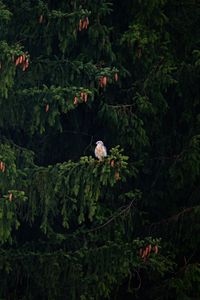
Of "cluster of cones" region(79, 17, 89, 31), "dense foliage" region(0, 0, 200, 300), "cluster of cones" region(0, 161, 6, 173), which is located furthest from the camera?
"cluster of cones" region(79, 17, 89, 31)

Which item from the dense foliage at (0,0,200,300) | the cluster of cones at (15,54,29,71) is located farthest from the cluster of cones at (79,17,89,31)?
the cluster of cones at (15,54,29,71)

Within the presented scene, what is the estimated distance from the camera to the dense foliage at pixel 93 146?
7000 mm

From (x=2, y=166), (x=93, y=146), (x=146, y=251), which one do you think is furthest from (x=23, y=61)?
(x=146, y=251)

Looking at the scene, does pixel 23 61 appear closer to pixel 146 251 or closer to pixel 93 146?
pixel 93 146

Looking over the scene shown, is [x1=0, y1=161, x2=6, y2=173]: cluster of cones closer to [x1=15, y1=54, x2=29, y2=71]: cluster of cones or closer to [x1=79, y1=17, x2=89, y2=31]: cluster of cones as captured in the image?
[x1=15, y1=54, x2=29, y2=71]: cluster of cones

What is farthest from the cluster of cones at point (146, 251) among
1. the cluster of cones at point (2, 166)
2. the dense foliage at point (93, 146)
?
the cluster of cones at point (2, 166)

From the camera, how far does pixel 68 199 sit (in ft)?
23.5

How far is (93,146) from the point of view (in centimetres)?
828

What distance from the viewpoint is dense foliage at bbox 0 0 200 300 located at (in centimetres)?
700

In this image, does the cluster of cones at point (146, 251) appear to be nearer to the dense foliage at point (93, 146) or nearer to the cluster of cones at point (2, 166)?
the dense foliage at point (93, 146)

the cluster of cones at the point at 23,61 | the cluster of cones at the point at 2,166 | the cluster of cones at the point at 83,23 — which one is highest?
the cluster of cones at the point at 83,23

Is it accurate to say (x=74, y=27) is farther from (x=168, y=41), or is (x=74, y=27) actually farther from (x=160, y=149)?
(x=160, y=149)

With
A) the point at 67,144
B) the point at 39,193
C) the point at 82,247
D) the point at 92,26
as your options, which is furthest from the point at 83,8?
the point at 82,247

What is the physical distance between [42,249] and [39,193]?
1.07 m
